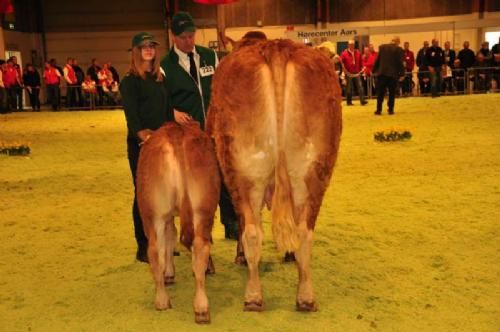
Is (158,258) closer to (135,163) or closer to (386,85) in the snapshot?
(135,163)

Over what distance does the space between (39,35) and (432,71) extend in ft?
68.0

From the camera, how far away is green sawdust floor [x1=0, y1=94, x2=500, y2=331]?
3973 millimetres

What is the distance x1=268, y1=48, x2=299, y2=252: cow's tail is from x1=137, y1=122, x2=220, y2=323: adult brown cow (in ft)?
1.42

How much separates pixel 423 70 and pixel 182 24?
19.4 m

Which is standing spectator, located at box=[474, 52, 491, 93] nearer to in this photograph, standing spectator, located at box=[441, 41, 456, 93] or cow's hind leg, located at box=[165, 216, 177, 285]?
standing spectator, located at box=[441, 41, 456, 93]

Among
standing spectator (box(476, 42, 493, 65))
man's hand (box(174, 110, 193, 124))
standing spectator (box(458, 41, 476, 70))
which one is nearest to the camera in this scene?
man's hand (box(174, 110, 193, 124))

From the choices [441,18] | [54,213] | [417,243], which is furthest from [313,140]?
[441,18]

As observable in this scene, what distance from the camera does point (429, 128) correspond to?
12828 mm

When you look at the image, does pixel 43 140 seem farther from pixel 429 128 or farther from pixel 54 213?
→ pixel 429 128

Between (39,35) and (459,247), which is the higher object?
(39,35)

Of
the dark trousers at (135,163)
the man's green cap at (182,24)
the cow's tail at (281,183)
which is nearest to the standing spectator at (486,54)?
the man's green cap at (182,24)

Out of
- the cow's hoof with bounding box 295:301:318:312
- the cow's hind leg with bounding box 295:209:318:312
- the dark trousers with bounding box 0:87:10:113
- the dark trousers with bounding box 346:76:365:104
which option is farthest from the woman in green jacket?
the dark trousers with bounding box 0:87:10:113

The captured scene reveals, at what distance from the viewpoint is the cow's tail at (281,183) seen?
3.77 m

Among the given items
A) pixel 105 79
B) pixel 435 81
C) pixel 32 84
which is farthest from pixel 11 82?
pixel 435 81
